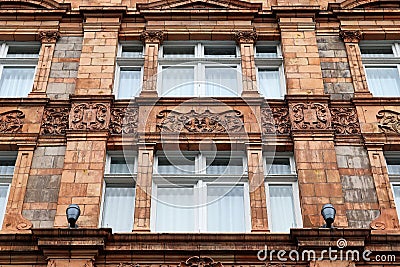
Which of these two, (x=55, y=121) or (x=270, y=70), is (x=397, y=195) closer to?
(x=270, y=70)

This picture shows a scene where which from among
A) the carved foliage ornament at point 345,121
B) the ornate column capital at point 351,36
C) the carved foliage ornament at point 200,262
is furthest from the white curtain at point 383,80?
the carved foliage ornament at point 200,262

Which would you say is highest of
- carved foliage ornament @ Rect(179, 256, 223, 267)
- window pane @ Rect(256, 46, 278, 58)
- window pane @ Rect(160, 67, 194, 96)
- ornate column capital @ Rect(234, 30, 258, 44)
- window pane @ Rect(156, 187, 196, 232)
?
ornate column capital @ Rect(234, 30, 258, 44)

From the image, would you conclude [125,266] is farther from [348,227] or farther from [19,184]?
[348,227]

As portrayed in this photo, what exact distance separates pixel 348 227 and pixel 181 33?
7474 mm

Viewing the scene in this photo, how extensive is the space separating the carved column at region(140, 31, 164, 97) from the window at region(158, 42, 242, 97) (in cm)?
23

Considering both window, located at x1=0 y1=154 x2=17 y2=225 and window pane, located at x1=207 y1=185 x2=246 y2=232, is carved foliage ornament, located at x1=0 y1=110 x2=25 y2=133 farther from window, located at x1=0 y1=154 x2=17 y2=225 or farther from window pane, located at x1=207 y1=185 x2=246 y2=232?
window pane, located at x1=207 y1=185 x2=246 y2=232

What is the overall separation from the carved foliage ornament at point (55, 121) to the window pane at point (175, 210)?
9.44ft

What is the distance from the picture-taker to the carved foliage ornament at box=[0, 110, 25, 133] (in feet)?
49.6

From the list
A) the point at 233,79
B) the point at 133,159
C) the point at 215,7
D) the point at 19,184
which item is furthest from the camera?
Answer: the point at 215,7

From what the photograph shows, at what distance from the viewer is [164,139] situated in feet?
49.1

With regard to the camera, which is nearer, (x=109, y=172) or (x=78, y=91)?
(x=109, y=172)

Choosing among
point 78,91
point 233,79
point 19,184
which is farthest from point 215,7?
point 19,184

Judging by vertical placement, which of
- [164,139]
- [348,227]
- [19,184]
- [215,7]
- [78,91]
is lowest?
[348,227]

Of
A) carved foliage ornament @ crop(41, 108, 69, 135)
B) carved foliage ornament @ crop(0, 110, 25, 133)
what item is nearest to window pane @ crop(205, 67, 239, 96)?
carved foliage ornament @ crop(41, 108, 69, 135)
